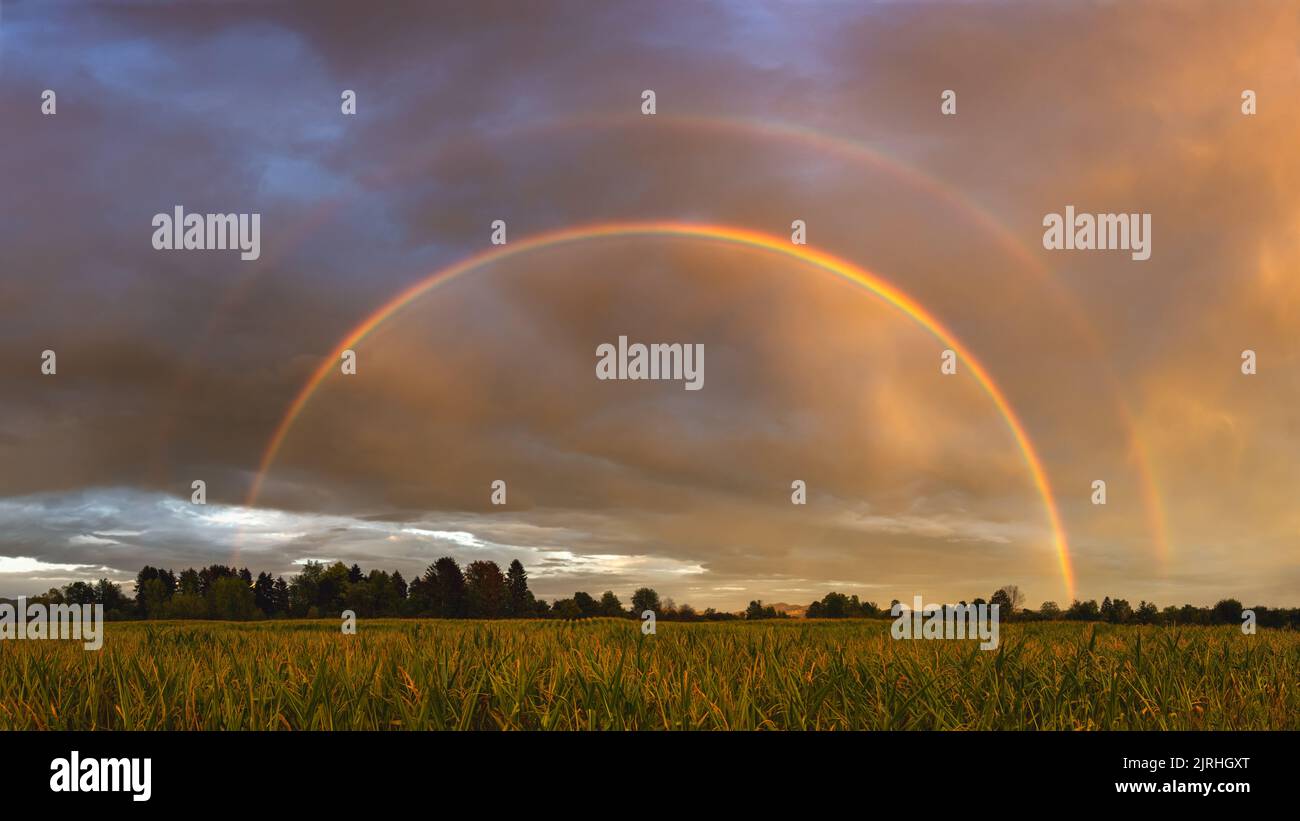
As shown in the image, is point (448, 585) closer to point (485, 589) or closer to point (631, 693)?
point (485, 589)

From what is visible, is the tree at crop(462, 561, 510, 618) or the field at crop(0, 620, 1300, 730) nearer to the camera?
the field at crop(0, 620, 1300, 730)

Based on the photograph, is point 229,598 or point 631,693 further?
point 229,598

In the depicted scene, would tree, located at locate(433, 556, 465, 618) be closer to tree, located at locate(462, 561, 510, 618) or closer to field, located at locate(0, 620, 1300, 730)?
tree, located at locate(462, 561, 510, 618)

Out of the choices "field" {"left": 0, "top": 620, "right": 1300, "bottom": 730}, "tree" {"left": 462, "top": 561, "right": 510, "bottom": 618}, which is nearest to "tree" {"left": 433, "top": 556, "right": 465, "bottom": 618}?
"tree" {"left": 462, "top": 561, "right": 510, "bottom": 618}

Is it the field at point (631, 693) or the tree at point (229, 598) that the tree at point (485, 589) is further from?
the field at point (631, 693)

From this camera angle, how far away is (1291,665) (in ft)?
26.0

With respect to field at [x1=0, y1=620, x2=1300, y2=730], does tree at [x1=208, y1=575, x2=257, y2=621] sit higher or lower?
lower

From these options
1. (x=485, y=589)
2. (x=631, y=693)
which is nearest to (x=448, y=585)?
(x=485, y=589)

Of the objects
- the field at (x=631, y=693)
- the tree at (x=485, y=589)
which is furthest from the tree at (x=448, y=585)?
the field at (x=631, y=693)

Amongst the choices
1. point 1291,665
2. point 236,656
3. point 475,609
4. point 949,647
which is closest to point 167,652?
point 236,656
